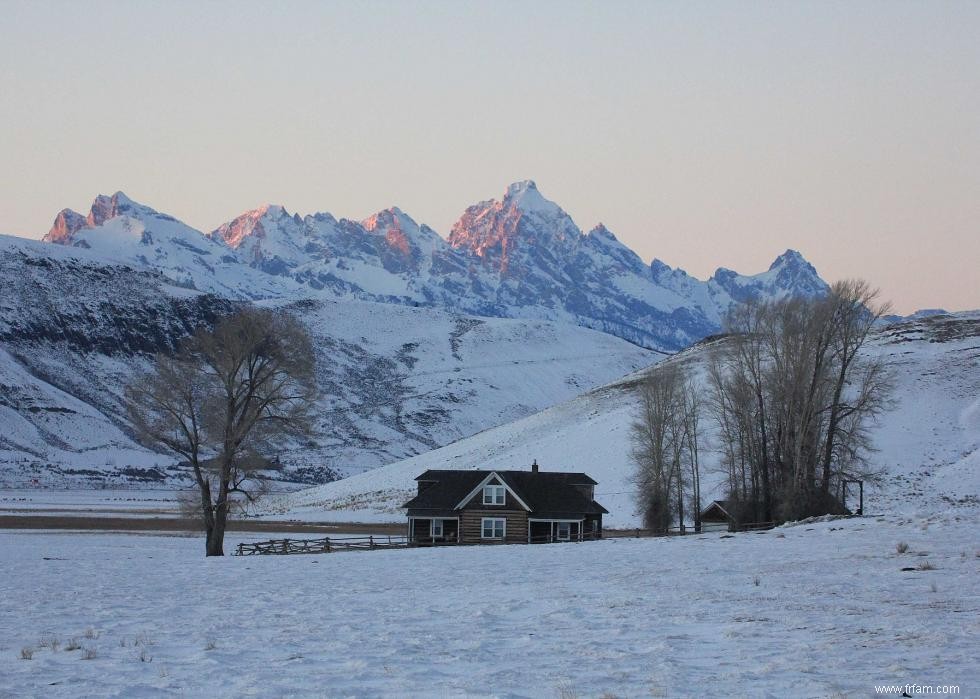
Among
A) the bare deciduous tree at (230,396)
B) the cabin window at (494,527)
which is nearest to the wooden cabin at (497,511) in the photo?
the cabin window at (494,527)

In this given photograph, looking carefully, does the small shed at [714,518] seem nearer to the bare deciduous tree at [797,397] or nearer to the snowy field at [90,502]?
the bare deciduous tree at [797,397]

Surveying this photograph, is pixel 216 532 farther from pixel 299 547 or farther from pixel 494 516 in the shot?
pixel 494 516

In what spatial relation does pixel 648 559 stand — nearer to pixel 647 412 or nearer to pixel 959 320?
pixel 647 412

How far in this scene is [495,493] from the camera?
6278 cm

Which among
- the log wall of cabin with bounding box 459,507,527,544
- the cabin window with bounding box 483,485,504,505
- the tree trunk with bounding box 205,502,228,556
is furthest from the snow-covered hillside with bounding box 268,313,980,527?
the tree trunk with bounding box 205,502,228,556

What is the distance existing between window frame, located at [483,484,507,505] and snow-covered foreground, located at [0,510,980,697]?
100ft

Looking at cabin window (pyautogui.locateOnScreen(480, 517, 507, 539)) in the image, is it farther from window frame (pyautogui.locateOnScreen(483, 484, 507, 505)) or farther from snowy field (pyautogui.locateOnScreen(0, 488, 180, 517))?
snowy field (pyautogui.locateOnScreen(0, 488, 180, 517))

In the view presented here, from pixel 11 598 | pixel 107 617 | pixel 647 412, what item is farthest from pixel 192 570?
pixel 647 412

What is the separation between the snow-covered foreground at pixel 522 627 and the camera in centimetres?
1248

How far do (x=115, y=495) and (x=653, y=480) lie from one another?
4697 inches

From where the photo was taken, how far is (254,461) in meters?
42.7

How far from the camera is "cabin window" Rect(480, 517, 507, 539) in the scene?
62.3 meters

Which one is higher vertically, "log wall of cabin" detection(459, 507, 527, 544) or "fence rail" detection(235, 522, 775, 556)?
"log wall of cabin" detection(459, 507, 527, 544)

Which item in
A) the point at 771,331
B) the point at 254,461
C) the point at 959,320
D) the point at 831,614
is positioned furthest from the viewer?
the point at 959,320
